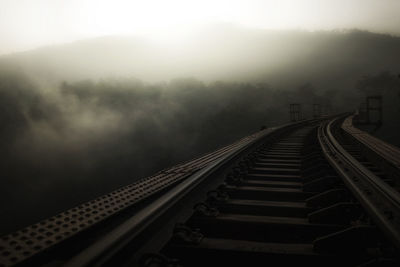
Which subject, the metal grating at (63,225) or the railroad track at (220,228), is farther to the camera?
the railroad track at (220,228)

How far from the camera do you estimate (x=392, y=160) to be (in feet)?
14.9

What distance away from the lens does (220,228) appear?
2.66 m

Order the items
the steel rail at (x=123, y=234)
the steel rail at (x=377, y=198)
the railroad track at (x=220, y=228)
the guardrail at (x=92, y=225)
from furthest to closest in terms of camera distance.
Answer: the steel rail at (x=377, y=198) → the railroad track at (x=220, y=228) → the guardrail at (x=92, y=225) → the steel rail at (x=123, y=234)

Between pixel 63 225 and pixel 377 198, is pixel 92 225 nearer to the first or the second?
pixel 63 225

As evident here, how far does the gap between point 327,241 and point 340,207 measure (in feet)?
2.14

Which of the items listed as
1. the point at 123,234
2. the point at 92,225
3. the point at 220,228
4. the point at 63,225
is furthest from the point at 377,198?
the point at 63,225

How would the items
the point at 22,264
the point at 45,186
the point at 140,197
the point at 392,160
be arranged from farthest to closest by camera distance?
the point at 45,186 < the point at 392,160 < the point at 140,197 < the point at 22,264

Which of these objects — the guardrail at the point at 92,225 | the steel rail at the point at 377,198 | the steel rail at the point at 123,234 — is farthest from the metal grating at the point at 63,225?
the steel rail at the point at 377,198

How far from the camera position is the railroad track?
1.86 m

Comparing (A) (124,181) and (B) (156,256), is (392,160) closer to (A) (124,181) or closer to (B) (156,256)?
(B) (156,256)

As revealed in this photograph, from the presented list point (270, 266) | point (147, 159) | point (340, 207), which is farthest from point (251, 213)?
point (147, 159)

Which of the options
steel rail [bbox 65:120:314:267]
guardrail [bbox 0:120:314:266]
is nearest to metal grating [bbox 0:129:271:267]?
guardrail [bbox 0:120:314:266]

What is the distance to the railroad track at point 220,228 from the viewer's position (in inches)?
73.2

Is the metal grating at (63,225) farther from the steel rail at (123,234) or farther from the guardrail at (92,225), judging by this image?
the steel rail at (123,234)
